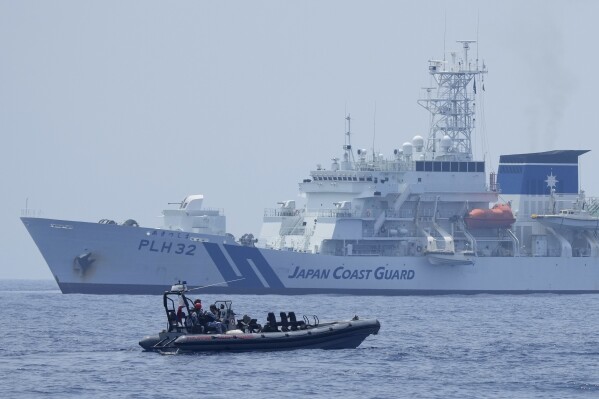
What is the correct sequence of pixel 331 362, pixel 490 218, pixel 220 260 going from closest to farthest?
pixel 331 362, pixel 220 260, pixel 490 218

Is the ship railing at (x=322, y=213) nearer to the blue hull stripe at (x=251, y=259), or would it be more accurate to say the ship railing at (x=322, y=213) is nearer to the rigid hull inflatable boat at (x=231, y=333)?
the blue hull stripe at (x=251, y=259)

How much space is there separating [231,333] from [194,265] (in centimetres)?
2603

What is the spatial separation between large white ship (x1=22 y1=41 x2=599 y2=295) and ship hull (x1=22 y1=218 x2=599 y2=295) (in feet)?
0.17

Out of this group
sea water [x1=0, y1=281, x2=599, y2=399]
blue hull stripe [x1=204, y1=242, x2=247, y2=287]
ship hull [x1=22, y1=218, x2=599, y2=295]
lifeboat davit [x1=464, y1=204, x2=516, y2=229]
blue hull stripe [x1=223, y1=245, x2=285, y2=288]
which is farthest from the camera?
lifeboat davit [x1=464, y1=204, x2=516, y2=229]

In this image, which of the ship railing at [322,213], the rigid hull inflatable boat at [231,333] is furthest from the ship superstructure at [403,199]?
the rigid hull inflatable boat at [231,333]

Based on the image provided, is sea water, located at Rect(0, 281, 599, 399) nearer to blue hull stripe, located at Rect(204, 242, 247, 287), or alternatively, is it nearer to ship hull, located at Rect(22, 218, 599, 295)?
ship hull, located at Rect(22, 218, 599, 295)

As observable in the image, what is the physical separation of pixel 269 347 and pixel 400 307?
2145 cm

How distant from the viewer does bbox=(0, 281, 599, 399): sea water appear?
30656 mm

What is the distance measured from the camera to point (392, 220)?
65500mm

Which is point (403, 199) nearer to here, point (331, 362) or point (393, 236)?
point (393, 236)

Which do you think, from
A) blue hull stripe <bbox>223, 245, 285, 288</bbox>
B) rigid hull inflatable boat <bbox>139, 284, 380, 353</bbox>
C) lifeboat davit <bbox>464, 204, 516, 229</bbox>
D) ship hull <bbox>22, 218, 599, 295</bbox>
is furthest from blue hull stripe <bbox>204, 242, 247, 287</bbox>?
rigid hull inflatable boat <bbox>139, 284, 380, 353</bbox>

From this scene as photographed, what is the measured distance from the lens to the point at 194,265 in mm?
61688

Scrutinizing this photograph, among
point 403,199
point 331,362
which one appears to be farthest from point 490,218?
point 331,362

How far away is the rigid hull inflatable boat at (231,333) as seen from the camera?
35.5 m
